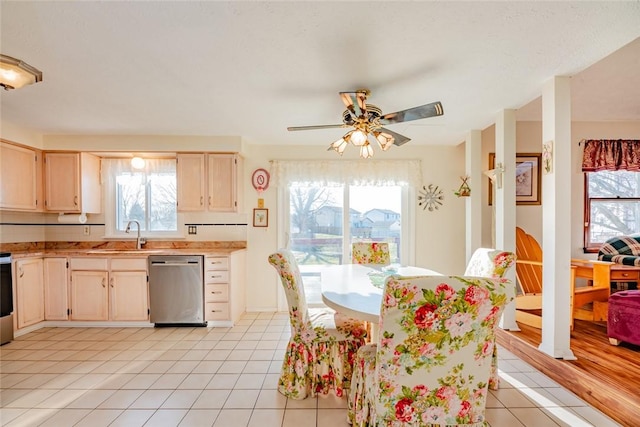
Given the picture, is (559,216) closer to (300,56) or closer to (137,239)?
(300,56)

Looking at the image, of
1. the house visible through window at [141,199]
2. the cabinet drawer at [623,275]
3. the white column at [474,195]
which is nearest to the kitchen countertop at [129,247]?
the house visible through window at [141,199]

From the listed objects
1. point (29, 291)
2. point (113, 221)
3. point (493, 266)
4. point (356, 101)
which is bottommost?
point (29, 291)

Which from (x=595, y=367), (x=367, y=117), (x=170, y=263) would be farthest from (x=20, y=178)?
(x=595, y=367)

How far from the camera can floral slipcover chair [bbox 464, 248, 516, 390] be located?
2053 millimetres

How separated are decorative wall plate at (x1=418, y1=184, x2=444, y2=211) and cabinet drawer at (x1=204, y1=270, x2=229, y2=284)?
9.01 feet

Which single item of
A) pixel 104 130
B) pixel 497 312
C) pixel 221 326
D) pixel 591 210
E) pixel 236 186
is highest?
pixel 104 130

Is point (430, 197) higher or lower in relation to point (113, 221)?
higher

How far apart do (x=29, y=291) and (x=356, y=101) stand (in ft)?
13.4

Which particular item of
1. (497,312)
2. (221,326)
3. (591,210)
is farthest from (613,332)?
(221,326)

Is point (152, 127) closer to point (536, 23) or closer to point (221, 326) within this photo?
point (221, 326)

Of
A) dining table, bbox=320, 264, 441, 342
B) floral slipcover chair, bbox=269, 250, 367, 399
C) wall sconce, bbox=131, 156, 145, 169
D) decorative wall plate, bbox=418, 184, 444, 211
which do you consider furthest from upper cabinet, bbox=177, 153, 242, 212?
decorative wall plate, bbox=418, 184, 444, 211

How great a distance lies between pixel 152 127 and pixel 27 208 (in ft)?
5.81

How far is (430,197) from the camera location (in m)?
4.24

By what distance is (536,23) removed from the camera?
1660mm
